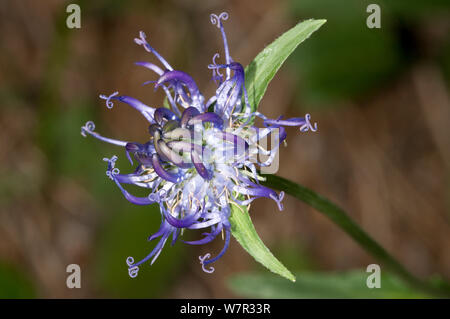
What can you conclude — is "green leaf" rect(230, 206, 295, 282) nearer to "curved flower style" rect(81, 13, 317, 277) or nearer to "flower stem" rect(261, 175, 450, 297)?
"curved flower style" rect(81, 13, 317, 277)

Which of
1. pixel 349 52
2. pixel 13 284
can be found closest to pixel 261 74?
pixel 349 52

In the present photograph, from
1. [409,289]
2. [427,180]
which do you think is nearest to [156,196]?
[409,289]

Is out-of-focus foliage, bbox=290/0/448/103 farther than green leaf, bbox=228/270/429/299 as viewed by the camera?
Yes

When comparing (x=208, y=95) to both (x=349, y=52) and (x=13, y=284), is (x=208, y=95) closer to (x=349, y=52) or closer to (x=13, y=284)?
(x=349, y=52)

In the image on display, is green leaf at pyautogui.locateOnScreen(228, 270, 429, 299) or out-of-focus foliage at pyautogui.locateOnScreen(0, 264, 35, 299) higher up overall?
out-of-focus foliage at pyautogui.locateOnScreen(0, 264, 35, 299)

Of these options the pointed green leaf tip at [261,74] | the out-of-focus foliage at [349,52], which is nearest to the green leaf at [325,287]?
the pointed green leaf tip at [261,74]

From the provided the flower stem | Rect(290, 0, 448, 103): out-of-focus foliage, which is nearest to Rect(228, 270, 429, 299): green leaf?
the flower stem

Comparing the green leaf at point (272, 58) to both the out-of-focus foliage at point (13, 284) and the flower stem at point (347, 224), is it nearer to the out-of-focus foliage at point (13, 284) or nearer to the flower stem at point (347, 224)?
the flower stem at point (347, 224)
